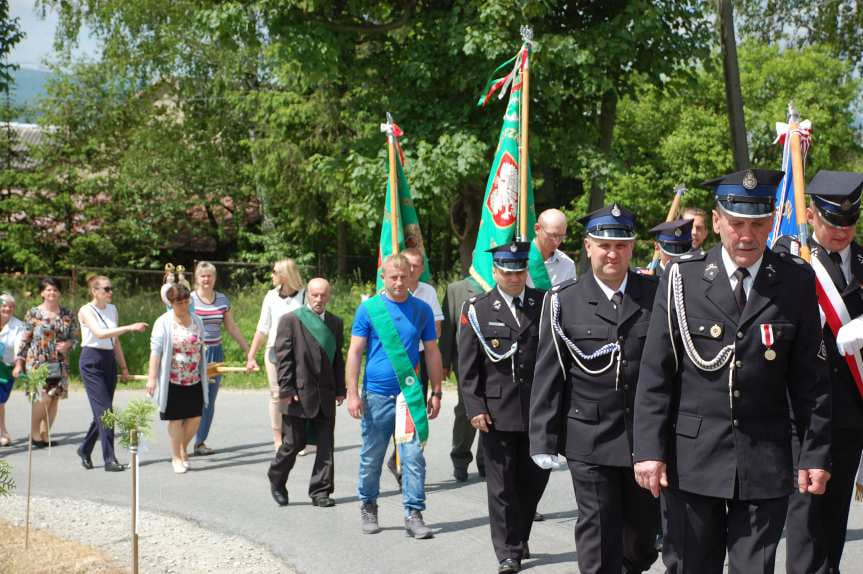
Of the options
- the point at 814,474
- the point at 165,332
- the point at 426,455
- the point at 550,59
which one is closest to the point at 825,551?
the point at 814,474

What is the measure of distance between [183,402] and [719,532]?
6746mm

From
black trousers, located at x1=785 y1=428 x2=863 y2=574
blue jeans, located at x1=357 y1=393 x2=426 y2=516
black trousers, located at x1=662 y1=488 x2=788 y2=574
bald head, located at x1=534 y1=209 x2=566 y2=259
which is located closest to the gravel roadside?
blue jeans, located at x1=357 y1=393 x2=426 y2=516

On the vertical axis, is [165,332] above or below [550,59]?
below

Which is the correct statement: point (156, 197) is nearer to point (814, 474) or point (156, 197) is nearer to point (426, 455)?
point (426, 455)

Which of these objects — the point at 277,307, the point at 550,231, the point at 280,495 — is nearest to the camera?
the point at 550,231

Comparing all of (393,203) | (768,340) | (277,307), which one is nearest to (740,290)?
(768,340)

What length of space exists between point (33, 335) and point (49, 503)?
331cm

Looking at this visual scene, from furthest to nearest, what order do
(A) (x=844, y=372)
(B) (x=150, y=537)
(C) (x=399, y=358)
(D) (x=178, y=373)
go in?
(D) (x=178, y=373) < (C) (x=399, y=358) < (B) (x=150, y=537) < (A) (x=844, y=372)

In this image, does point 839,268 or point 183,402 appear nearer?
point 839,268

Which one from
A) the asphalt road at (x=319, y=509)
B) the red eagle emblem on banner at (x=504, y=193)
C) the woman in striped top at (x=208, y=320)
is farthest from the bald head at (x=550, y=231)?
the woman in striped top at (x=208, y=320)

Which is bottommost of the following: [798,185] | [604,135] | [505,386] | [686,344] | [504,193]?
[505,386]

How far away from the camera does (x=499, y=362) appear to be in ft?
23.8

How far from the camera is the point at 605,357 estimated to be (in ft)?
18.9

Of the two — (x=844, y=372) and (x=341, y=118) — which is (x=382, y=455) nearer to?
(x=844, y=372)
